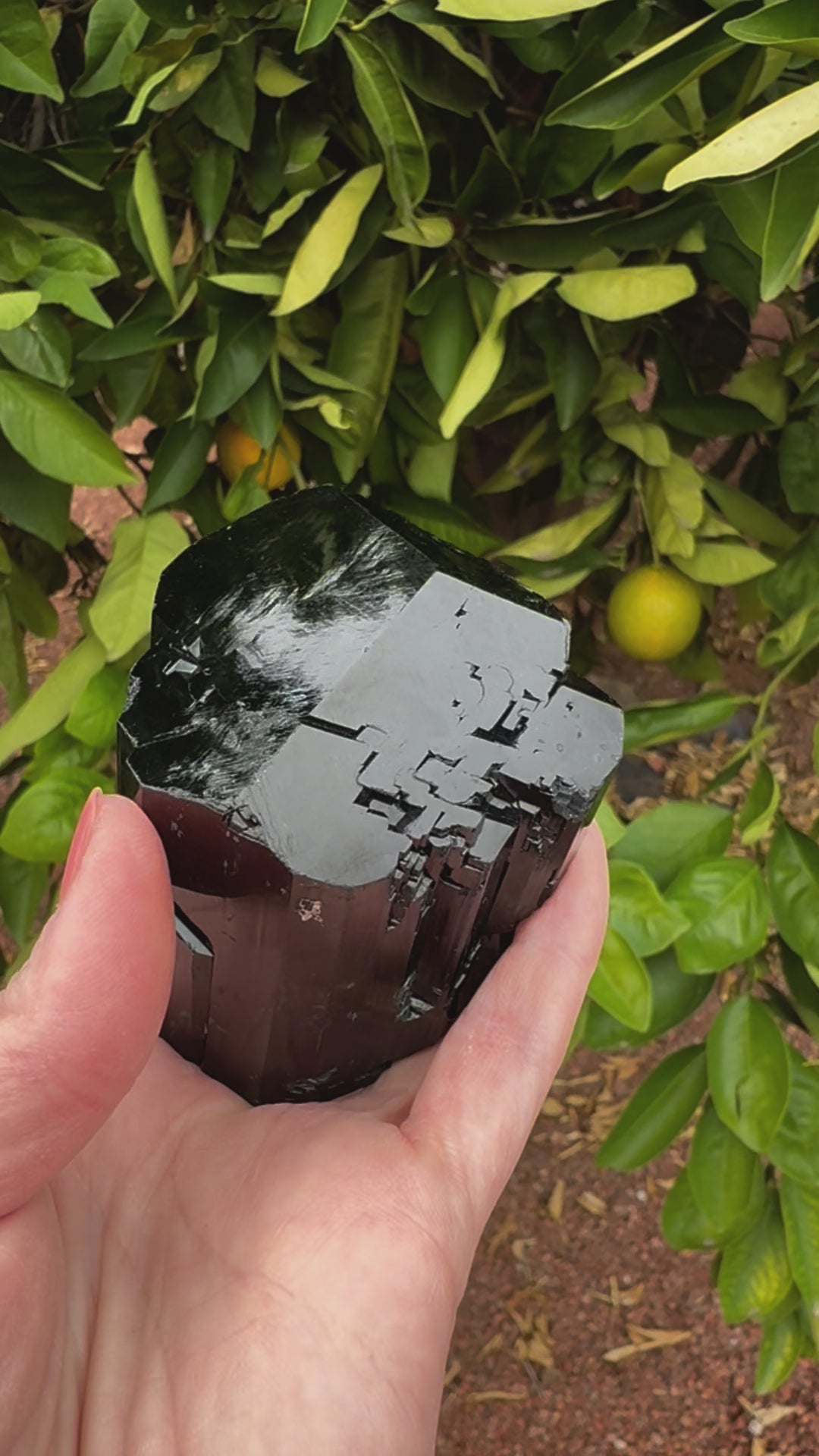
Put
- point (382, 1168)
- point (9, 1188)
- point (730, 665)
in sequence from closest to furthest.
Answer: point (9, 1188)
point (382, 1168)
point (730, 665)

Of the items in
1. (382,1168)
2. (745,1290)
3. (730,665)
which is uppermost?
(382,1168)

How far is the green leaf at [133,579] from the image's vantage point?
2.63ft

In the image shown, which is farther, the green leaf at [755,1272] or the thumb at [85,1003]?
the green leaf at [755,1272]

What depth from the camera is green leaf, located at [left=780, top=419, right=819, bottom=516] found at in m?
0.94

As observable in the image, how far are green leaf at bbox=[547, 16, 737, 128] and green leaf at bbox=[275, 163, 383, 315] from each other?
0.52 ft

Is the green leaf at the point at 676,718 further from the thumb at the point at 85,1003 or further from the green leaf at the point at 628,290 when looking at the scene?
the thumb at the point at 85,1003

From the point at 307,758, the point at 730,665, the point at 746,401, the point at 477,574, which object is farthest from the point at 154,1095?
→ the point at 730,665

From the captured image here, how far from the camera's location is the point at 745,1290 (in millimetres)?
982

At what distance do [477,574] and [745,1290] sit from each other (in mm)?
673

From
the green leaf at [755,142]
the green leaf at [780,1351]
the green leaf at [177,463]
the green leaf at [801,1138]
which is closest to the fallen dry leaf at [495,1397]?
the green leaf at [780,1351]

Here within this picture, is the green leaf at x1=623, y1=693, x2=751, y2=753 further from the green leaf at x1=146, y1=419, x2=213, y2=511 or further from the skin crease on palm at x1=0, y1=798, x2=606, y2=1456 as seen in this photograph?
the green leaf at x1=146, y1=419, x2=213, y2=511

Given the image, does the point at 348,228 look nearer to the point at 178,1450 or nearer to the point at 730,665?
the point at 178,1450

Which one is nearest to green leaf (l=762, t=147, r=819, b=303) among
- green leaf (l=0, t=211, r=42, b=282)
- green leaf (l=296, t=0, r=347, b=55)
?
green leaf (l=296, t=0, r=347, b=55)

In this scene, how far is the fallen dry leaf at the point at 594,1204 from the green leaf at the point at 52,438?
119 cm
